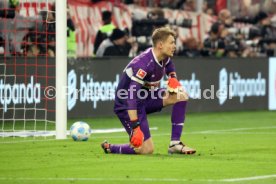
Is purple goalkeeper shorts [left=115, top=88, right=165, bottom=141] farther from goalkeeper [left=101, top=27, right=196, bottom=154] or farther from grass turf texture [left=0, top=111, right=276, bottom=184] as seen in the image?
grass turf texture [left=0, top=111, right=276, bottom=184]

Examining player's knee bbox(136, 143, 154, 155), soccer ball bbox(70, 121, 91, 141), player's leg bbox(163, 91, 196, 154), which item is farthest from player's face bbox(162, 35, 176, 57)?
Answer: soccer ball bbox(70, 121, 91, 141)

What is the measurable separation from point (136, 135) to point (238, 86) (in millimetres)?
12820

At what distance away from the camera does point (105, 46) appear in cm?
2250

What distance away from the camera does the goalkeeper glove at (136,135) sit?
12.1 meters

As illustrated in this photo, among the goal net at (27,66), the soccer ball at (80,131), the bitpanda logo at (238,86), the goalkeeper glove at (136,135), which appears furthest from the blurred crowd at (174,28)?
the goalkeeper glove at (136,135)

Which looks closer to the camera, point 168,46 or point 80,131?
point 168,46

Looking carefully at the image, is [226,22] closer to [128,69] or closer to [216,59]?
[216,59]

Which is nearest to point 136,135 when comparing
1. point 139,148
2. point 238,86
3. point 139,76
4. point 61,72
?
point 139,148

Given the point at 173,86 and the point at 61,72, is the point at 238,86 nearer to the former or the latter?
the point at 61,72

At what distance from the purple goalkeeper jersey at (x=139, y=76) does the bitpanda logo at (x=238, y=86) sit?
11279 millimetres

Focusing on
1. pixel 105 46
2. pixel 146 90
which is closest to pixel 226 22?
pixel 105 46

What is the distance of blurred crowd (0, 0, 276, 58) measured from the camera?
60.1ft

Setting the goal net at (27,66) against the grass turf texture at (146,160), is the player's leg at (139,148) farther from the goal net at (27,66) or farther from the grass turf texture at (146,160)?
the goal net at (27,66)

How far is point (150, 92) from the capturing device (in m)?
13.1
